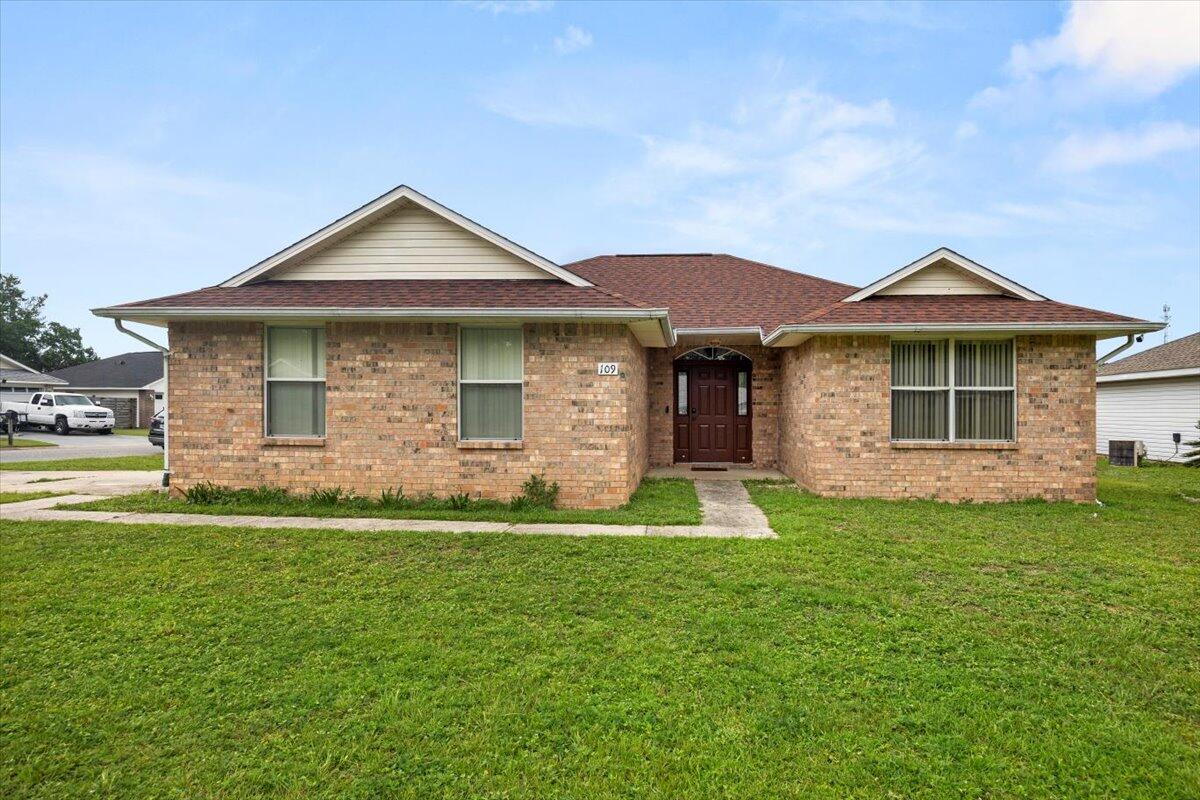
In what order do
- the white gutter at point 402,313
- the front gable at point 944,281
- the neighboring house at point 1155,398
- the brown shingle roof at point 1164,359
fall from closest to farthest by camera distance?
1. the white gutter at point 402,313
2. the front gable at point 944,281
3. the neighboring house at point 1155,398
4. the brown shingle roof at point 1164,359

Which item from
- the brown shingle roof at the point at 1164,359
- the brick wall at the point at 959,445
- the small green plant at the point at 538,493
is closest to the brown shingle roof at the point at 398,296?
the small green plant at the point at 538,493

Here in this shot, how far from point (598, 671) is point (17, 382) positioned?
43.0 m

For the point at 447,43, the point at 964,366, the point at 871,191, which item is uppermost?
the point at 447,43

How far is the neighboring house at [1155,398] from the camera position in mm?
16062

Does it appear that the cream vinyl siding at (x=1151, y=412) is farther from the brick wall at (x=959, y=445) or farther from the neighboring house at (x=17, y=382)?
the neighboring house at (x=17, y=382)

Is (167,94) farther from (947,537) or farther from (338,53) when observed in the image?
(947,537)

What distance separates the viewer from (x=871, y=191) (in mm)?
16594

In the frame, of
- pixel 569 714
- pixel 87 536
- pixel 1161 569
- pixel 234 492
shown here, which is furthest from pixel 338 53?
pixel 1161 569

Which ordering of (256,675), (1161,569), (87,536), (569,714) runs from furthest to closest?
(87,536) → (1161,569) → (256,675) → (569,714)

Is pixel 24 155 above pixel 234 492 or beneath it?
above

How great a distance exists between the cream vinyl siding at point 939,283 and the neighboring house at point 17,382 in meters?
43.0

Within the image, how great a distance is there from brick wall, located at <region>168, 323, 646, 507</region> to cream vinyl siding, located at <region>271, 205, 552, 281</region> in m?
1.40

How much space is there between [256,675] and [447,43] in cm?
1363

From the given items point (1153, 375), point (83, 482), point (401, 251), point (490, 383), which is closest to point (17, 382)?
point (83, 482)
